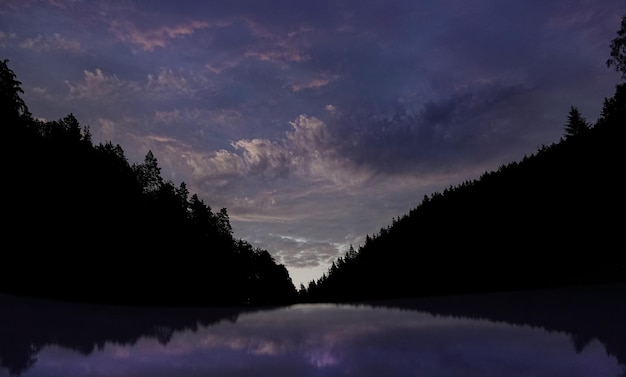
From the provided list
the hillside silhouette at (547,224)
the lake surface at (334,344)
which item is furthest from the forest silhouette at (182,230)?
the lake surface at (334,344)

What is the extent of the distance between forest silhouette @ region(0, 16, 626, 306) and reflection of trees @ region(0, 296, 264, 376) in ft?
71.3

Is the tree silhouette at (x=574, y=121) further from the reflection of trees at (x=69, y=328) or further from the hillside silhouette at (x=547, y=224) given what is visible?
the reflection of trees at (x=69, y=328)

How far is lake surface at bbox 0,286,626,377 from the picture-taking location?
498cm

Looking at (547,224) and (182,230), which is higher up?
A: (182,230)

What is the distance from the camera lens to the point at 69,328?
8.14 metres

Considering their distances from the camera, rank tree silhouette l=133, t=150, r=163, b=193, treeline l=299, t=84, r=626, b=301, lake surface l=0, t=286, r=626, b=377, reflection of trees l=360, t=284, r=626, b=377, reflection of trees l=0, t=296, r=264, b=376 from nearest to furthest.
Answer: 1. lake surface l=0, t=286, r=626, b=377
2. reflection of trees l=360, t=284, r=626, b=377
3. reflection of trees l=0, t=296, r=264, b=376
4. treeline l=299, t=84, r=626, b=301
5. tree silhouette l=133, t=150, r=163, b=193

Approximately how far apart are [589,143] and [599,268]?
35.1ft

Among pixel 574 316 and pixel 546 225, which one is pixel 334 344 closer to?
pixel 574 316

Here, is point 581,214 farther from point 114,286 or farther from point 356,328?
point 114,286

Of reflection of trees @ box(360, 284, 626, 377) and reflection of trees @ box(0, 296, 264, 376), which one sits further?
reflection of trees @ box(0, 296, 264, 376)

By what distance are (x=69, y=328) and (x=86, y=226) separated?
3522cm

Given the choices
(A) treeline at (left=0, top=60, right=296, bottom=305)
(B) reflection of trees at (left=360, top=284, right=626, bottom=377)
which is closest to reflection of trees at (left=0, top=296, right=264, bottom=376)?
(B) reflection of trees at (left=360, top=284, right=626, bottom=377)

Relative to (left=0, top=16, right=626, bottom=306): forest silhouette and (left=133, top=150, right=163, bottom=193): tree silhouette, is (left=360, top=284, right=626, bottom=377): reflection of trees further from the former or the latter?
(left=133, top=150, right=163, bottom=193): tree silhouette

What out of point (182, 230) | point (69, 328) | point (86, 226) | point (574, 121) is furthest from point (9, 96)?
point (574, 121)
